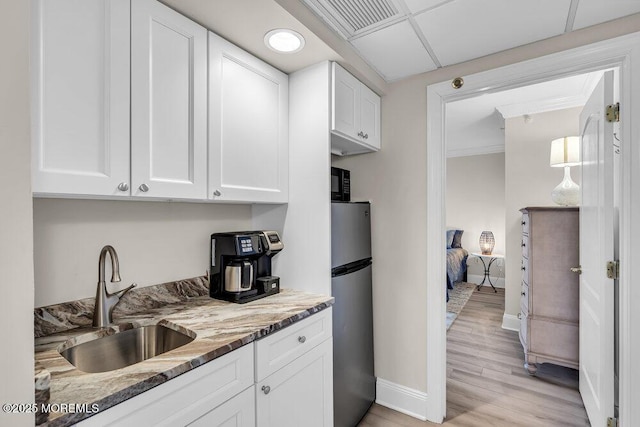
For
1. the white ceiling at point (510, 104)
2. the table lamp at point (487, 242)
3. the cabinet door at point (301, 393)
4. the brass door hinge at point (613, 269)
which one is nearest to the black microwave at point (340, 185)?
the cabinet door at point (301, 393)

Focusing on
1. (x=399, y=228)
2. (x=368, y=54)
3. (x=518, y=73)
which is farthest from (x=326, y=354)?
(x=518, y=73)

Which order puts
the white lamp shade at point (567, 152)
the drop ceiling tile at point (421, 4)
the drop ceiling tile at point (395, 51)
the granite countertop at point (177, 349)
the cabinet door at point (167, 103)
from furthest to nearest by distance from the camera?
the white lamp shade at point (567, 152) → the drop ceiling tile at point (395, 51) → the drop ceiling tile at point (421, 4) → the cabinet door at point (167, 103) → the granite countertop at point (177, 349)

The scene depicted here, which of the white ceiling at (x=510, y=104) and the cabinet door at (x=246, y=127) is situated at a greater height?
the white ceiling at (x=510, y=104)

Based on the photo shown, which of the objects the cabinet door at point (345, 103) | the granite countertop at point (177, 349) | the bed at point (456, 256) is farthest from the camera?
the bed at point (456, 256)

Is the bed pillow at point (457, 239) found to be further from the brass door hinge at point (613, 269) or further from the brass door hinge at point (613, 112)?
the brass door hinge at point (613, 112)

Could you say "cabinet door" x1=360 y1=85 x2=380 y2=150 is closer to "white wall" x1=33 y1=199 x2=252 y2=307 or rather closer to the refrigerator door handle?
the refrigerator door handle

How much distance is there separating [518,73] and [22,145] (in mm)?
2165

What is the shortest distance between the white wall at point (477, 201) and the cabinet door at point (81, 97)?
18.7 feet

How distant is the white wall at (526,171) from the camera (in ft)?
10.3

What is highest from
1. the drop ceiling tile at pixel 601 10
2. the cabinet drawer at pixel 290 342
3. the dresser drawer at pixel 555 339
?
the drop ceiling tile at pixel 601 10

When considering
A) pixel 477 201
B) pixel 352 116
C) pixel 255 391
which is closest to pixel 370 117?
pixel 352 116

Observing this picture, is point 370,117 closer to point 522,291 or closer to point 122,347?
point 122,347

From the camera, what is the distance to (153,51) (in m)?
1.20

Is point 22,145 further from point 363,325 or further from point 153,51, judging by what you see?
point 363,325
